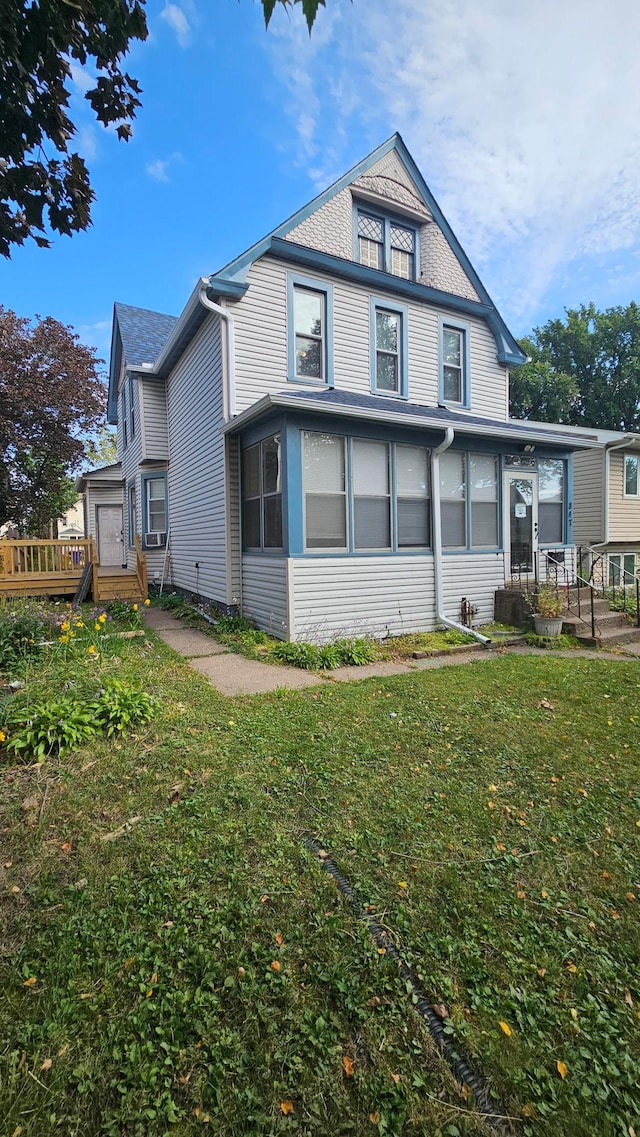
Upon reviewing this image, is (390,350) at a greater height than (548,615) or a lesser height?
greater

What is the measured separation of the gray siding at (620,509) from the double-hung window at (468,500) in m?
8.21

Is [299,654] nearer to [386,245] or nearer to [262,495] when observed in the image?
[262,495]

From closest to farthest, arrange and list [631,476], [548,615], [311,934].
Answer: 1. [311,934]
2. [548,615]
3. [631,476]

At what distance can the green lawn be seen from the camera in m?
1.51

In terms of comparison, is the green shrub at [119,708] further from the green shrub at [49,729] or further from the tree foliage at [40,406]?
the tree foliage at [40,406]

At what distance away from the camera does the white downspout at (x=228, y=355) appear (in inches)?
313

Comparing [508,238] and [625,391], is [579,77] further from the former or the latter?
[625,391]

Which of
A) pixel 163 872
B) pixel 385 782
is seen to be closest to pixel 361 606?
pixel 385 782

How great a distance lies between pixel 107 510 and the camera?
58.9 ft

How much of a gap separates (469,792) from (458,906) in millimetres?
1070

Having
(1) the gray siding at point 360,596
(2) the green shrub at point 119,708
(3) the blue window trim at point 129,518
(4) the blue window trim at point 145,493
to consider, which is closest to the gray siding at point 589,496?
(1) the gray siding at point 360,596

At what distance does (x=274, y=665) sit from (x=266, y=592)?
1648 mm

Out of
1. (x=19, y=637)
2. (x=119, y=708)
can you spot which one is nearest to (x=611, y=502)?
(x=119, y=708)

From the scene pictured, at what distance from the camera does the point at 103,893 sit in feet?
7.70
